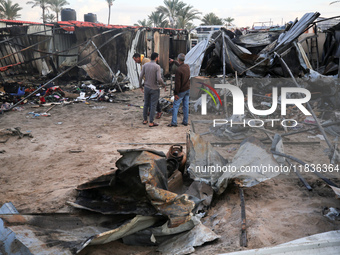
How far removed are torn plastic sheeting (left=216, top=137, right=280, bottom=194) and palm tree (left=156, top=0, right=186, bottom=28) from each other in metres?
31.2

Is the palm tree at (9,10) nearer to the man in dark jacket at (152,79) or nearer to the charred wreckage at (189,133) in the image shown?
the charred wreckage at (189,133)

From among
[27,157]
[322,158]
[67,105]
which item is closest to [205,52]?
[67,105]

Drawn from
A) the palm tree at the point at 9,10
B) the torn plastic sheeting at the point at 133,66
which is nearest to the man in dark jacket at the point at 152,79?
the torn plastic sheeting at the point at 133,66

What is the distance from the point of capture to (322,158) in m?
5.07

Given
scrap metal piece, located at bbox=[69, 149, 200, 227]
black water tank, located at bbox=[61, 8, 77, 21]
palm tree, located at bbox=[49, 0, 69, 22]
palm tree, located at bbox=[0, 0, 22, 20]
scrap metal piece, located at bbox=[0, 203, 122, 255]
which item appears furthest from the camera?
palm tree, located at bbox=[49, 0, 69, 22]

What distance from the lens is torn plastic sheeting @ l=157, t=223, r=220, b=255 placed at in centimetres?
261

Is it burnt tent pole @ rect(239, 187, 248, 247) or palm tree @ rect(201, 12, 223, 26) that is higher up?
palm tree @ rect(201, 12, 223, 26)

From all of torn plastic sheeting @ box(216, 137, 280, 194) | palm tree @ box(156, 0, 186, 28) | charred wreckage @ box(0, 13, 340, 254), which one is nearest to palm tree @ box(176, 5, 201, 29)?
palm tree @ box(156, 0, 186, 28)

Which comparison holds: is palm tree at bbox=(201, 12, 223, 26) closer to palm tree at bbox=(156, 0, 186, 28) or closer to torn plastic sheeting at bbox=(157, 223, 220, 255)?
palm tree at bbox=(156, 0, 186, 28)

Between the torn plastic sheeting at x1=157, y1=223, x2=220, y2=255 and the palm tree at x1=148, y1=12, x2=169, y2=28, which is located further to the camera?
the palm tree at x1=148, y1=12, x2=169, y2=28

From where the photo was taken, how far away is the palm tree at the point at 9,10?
25766mm

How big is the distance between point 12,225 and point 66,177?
1.84 m

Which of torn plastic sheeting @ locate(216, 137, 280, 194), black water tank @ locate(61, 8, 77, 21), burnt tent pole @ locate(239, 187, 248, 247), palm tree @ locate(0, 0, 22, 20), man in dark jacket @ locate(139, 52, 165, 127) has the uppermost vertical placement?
palm tree @ locate(0, 0, 22, 20)

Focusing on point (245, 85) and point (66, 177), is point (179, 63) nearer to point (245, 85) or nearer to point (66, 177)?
point (245, 85)
